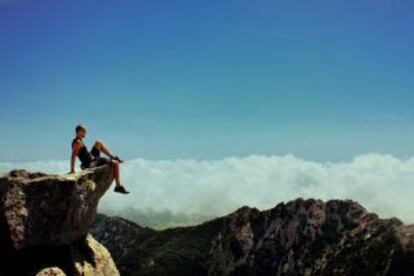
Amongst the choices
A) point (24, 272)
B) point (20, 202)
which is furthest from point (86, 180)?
point (24, 272)

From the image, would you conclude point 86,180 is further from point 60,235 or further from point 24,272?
point 24,272

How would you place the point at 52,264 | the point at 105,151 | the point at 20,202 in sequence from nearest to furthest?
the point at 20,202 < the point at 52,264 < the point at 105,151

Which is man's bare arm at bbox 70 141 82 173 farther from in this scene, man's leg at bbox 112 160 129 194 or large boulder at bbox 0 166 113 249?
man's leg at bbox 112 160 129 194

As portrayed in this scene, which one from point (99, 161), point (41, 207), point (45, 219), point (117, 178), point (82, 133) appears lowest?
point (45, 219)

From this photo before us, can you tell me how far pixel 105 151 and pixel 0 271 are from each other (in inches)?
498

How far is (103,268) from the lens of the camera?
159ft

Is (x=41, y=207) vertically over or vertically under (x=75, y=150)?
under

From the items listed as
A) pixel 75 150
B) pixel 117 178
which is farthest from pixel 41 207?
pixel 117 178

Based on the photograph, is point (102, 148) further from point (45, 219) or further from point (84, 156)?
point (45, 219)

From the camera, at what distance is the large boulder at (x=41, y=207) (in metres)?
40.1

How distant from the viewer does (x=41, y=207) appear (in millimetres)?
40844

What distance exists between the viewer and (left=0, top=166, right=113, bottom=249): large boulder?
40.1 m

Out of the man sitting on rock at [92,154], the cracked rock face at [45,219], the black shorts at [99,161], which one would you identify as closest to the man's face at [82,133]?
the man sitting on rock at [92,154]

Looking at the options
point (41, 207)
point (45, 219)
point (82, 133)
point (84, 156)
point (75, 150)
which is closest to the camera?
point (41, 207)
